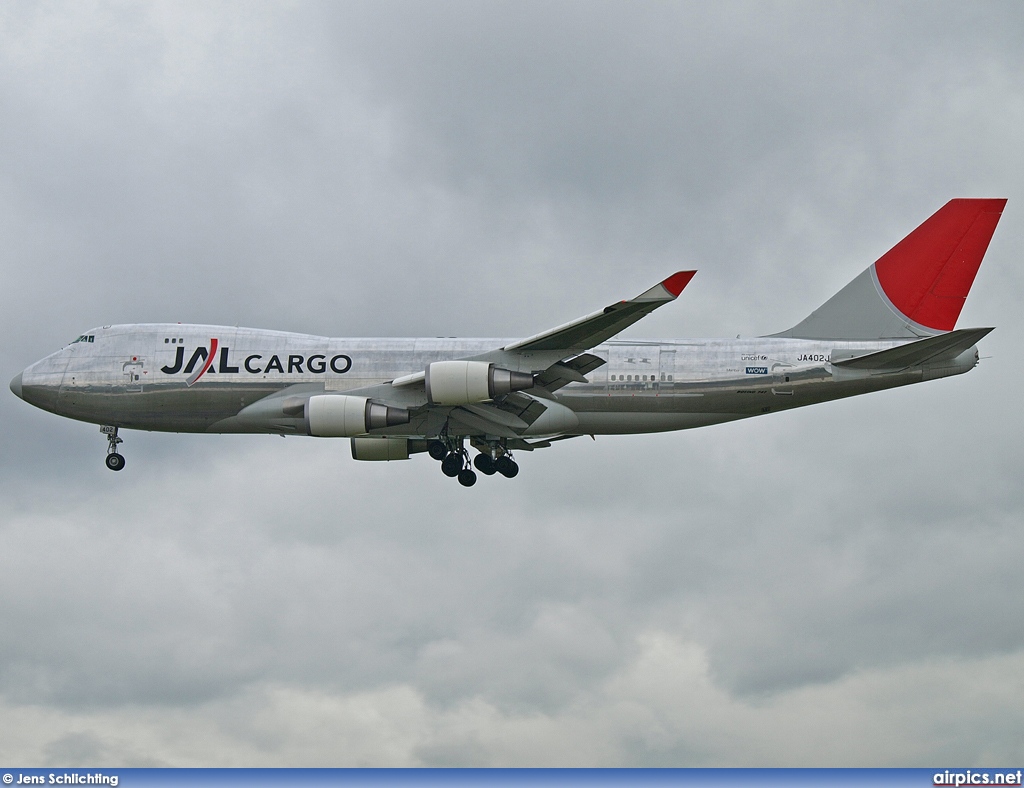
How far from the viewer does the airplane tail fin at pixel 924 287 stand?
47406 millimetres

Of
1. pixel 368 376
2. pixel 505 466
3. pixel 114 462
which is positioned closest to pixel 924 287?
pixel 505 466

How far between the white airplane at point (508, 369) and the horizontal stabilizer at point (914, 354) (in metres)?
0.07

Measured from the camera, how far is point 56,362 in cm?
4828

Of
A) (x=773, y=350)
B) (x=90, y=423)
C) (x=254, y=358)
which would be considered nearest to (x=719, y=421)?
(x=773, y=350)

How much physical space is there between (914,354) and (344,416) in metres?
18.9

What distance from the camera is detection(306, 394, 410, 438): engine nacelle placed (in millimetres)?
42156

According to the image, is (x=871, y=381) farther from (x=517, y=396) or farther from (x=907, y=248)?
(x=517, y=396)

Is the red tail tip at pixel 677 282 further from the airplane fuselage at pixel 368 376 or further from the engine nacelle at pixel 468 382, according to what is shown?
the airplane fuselage at pixel 368 376

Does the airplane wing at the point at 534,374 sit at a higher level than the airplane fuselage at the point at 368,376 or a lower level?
lower

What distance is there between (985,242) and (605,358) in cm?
1518

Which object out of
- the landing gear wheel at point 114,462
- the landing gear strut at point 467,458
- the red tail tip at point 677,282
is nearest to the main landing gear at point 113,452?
the landing gear wheel at point 114,462

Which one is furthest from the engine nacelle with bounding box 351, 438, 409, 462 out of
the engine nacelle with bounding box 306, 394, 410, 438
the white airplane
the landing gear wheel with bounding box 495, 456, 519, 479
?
the engine nacelle with bounding box 306, 394, 410, 438

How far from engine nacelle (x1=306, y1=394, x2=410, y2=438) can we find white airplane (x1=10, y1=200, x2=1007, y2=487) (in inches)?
1.8

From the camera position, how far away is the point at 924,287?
4769 centimetres
